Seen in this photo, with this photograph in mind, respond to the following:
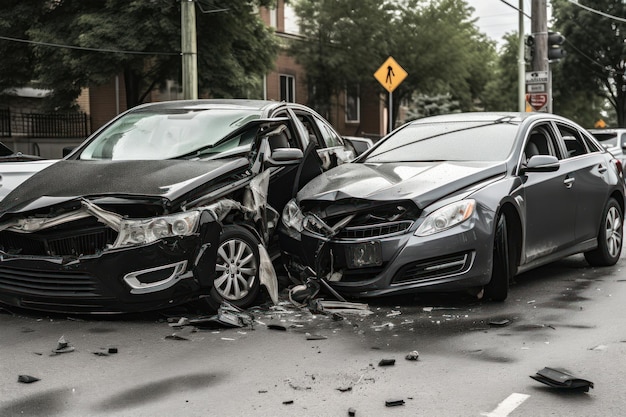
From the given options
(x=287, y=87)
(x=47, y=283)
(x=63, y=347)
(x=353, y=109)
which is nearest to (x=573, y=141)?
(x=47, y=283)

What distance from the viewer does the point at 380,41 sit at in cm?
3319

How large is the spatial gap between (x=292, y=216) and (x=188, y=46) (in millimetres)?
11052

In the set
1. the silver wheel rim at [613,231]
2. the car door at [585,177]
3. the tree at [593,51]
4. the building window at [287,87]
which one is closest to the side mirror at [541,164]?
the car door at [585,177]

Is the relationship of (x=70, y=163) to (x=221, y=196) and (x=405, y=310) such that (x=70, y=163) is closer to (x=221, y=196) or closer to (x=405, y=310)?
(x=221, y=196)

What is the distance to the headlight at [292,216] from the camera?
23.6 feet

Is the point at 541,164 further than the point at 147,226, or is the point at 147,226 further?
the point at 541,164

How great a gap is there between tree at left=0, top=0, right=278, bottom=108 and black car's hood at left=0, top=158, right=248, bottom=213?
15.0m

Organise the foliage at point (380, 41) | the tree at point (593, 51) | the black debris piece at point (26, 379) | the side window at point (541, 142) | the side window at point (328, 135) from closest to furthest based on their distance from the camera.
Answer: the black debris piece at point (26, 379) → the side window at point (541, 142) → the side window at point (328, 135) → the foliage at point (380, 41) → the tree at point (593, 51)

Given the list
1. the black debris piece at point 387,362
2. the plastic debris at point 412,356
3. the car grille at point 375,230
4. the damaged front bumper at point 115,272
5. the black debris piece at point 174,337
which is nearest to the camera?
the black debris piece at point 387,362

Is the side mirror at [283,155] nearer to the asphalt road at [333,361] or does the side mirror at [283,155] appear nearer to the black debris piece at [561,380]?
the asphalt road at [333,361]

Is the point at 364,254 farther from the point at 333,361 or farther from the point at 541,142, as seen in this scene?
the point at 541,142

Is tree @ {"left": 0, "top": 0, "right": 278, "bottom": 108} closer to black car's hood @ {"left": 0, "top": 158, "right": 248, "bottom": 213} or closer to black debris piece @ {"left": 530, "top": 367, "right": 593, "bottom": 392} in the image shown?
black car's hood @ {"left": 0, "top": 158, "right": 248, "bottom": 213}

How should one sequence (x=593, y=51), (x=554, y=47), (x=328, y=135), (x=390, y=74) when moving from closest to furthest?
(x=328, y=135), (x=390, y=74), (x=554, y=47), (x=593, y=51)

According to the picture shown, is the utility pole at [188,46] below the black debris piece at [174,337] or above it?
above
